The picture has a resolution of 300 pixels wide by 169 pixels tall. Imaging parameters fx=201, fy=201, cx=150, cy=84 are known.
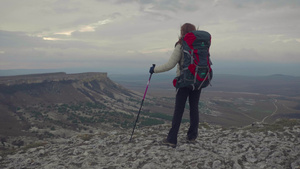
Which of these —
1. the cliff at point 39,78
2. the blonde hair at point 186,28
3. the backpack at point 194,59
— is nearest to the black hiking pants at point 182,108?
the backpack at point 194,59

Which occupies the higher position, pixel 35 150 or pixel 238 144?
pixel 238 144

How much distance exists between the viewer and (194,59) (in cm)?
710

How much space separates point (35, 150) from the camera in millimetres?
10477

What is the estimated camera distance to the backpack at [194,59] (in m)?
7.09

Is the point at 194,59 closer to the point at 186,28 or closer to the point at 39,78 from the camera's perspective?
the point at 186,28

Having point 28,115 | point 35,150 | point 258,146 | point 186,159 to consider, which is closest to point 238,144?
point 258,146

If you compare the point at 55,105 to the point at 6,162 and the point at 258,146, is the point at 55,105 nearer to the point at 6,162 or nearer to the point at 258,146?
the point at 6,162

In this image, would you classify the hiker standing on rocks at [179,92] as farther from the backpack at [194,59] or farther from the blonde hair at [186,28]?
the backpack at [194,59]

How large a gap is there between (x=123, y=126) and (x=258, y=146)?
60.2m

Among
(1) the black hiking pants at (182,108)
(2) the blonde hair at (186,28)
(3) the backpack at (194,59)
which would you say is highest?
(2) the blonde hair at (186,28)

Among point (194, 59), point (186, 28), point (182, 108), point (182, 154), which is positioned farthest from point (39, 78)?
point (194, 59)

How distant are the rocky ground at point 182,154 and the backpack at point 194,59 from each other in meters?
2.60

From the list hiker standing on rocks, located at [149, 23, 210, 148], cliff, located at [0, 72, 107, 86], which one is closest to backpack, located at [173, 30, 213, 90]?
hiker standing on rocks, located at [149, 23, 210, 148]

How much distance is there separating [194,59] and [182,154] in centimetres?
353
